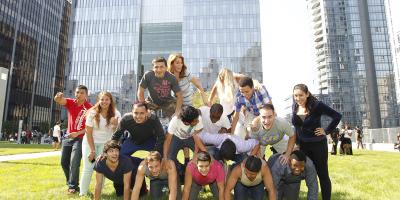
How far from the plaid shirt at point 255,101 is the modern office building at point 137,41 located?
3182 inches

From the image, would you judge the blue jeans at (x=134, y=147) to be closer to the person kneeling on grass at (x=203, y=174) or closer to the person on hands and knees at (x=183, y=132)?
the person on hands and knees at (x=183, y=132)

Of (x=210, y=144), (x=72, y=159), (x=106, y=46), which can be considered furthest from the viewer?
(x=106, y=46)

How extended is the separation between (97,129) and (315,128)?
14.2ft

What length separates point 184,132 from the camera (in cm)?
558

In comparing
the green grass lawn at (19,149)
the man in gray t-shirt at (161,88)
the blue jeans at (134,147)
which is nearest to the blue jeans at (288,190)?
the man in gray t-shirt at (161,88)

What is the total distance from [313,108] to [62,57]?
102763 millimetres

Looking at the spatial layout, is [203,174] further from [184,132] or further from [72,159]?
[72,159]

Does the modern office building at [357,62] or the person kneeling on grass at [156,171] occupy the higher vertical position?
the modern office building at [357,62]

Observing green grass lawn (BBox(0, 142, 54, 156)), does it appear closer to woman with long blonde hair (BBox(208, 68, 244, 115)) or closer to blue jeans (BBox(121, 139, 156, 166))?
blue jeans (BBox(121, 139, 156, 166))

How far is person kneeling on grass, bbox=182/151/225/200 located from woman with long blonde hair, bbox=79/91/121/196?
7.08 feet

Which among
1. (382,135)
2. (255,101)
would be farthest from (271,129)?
(382,135)

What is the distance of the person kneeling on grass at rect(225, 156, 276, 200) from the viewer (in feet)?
15.8

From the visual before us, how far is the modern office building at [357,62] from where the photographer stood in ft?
341

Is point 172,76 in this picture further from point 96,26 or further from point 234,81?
point 96,26
